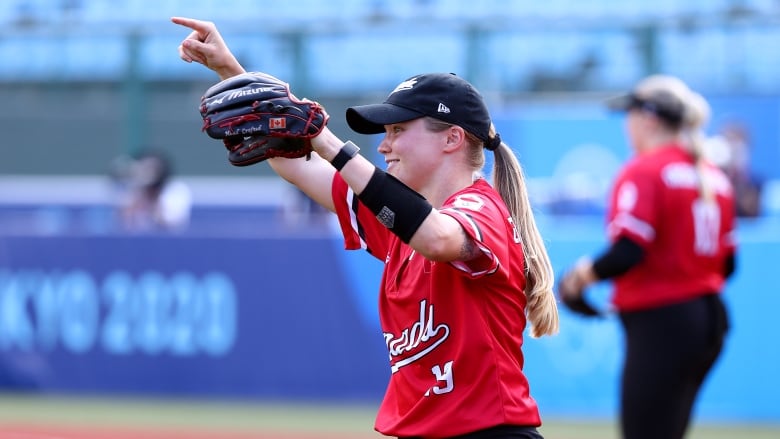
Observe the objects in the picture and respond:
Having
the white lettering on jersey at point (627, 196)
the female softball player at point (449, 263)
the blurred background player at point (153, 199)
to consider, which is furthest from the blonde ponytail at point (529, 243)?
the blurred background player at point (153, 199)

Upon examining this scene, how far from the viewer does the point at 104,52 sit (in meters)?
13.8

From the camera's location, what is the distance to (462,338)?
3.57 m

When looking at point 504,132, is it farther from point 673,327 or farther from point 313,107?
point 313,107

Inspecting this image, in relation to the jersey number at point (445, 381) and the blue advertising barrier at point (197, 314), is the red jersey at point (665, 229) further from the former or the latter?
the blue advertising barrier at point (197, 314)

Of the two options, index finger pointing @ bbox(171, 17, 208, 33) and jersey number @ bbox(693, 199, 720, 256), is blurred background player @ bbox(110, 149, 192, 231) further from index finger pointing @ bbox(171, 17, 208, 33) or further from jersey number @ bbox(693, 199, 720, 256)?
index finger pointing @ bbox(171, 17, 208, 33)

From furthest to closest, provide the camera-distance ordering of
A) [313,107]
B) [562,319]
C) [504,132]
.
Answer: [504,132] → [562,319] → [313,107]

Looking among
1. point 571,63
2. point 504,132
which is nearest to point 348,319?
point 504,132

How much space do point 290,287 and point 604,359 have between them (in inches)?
102

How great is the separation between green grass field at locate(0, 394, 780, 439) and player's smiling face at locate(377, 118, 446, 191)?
501 cm

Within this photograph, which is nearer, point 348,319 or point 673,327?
point 673,327

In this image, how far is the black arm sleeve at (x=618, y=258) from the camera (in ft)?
17.8

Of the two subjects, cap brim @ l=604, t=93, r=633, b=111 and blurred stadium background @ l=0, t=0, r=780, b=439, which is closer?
cap brim @ l=604, t=93, r=633, b=111

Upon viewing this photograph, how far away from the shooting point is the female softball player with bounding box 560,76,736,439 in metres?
5.31

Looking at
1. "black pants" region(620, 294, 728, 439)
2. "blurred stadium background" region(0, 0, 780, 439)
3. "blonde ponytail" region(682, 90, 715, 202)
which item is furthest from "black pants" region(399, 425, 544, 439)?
"blurred stadium background" region(0, 0, 780, 439)
